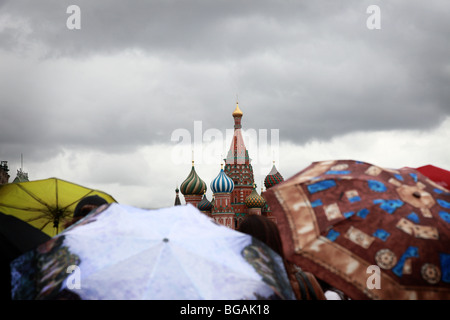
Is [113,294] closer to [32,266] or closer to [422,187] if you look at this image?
[32,266]

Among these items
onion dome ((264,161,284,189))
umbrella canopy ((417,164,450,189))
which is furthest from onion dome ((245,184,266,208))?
umbrella canopy ((417,164,450,189))

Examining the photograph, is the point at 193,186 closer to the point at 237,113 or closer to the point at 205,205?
the point at 205,205

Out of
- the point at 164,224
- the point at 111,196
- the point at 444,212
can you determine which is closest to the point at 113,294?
the point at 164,224

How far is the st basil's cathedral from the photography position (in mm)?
39500

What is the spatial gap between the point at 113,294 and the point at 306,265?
1333mm

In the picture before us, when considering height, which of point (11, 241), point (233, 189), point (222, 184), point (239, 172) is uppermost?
point (11, 241)

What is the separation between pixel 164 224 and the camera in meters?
3.01

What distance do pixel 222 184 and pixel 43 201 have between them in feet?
111

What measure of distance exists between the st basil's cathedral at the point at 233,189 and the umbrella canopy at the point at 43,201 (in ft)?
107

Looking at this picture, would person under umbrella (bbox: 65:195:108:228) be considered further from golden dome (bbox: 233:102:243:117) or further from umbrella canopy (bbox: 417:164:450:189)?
golden dome (bbox: 233:102:243:117)

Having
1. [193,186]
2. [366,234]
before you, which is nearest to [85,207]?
[366,234]

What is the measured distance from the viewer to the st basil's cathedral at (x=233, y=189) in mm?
39500

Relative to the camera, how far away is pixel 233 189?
135 feet

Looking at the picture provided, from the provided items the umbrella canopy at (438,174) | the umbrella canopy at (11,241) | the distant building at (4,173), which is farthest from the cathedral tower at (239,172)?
the umbrella canopy at (11,241)
